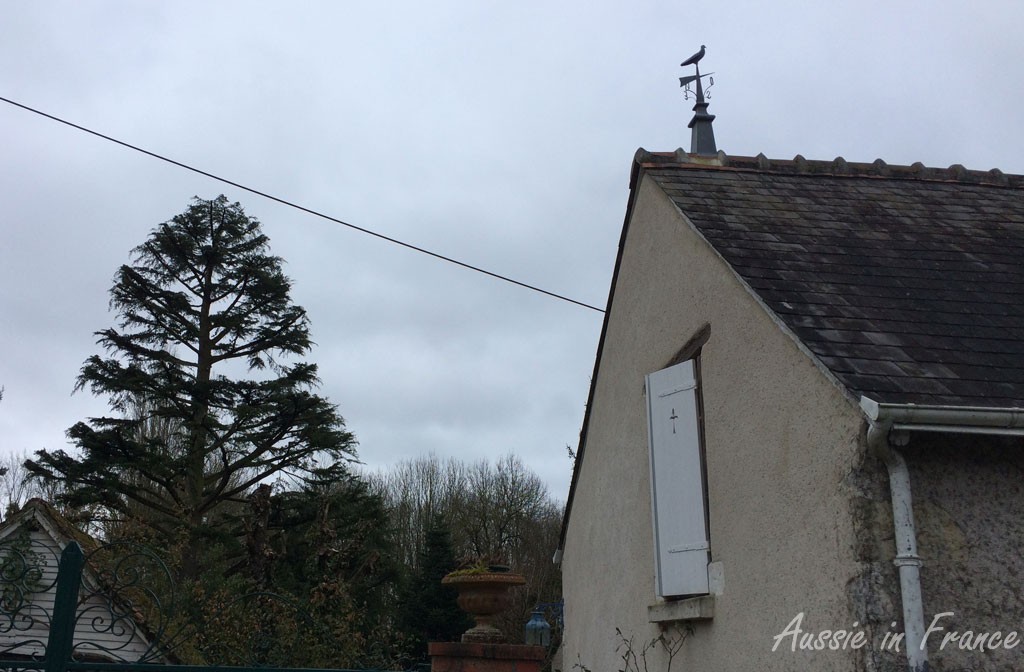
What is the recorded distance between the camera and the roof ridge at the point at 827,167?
719 cm

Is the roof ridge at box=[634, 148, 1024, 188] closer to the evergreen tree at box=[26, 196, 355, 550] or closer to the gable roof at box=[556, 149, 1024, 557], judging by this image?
the gable roof at box=[556, 149, 1024, 557]

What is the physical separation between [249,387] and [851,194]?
14.0 metres

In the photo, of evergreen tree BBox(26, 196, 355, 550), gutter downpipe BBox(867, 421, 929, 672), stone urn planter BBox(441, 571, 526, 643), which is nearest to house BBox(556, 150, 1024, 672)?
gutter downpipe BBox(867, 421, 929, 672)

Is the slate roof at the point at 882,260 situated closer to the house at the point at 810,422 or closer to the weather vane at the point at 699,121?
the house at the point at 810,422

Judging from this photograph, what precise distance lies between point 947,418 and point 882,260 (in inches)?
80.9


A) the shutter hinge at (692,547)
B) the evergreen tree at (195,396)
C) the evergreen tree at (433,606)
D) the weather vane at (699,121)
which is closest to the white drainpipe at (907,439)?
the shutter hinge at (692,547)

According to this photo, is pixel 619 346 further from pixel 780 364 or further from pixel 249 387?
pixel 249 387

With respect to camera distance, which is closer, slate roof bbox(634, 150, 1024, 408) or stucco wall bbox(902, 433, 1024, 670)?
stucco wall bbox(902, 433, 1024, 670)

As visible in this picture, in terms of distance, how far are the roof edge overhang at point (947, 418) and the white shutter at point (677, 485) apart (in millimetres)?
1786

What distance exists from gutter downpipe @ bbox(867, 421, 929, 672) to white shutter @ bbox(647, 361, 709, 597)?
1595mm

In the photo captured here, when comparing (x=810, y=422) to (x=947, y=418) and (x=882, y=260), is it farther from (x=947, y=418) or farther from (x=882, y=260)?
(x=882, y=260)

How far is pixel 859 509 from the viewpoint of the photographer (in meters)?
3.89

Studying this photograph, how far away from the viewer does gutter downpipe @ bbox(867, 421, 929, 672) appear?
3.69 metres

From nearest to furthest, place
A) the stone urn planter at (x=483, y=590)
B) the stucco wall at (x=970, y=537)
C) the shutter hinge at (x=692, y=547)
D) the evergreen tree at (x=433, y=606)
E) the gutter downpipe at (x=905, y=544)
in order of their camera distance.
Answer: the gutter downpipe at (x=905, y=544) < the stucco wall at (x=970, y=537) < the shutter hinge at (x=692, y=547) < the stone urn planter at (x=483, y=590) < the evergreen tree at (x=433, y=606)
